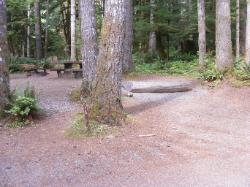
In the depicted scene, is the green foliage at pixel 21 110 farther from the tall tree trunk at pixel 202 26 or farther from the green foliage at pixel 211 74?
the tall tree trunk at pixel 202 26

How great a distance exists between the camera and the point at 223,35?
14.3 m

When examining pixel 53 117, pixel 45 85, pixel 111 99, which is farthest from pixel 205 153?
pixel 45 85

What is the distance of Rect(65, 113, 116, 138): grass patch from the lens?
27.3 feet

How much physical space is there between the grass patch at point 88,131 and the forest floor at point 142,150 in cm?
17

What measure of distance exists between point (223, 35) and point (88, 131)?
779 centimetres

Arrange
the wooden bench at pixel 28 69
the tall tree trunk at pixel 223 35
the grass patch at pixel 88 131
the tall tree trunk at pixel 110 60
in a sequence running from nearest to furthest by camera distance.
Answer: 1. the grass patch at pixel 88 131
2. the tall tree trunk at pixel 110 60
3. the tall tree trunk at pixel 223 35
4. the wooden bench at pixel 28 69

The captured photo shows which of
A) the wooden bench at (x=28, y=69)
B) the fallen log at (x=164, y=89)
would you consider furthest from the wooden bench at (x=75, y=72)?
the fallen log at (x=164, y=89)

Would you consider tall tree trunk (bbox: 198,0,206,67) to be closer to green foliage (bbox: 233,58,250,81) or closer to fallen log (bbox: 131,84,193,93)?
green foliage (bbox: 233,58,250,81)

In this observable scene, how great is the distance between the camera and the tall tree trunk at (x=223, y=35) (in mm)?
14102

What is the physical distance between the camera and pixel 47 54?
1187 inches

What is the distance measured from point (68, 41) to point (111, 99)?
2374 centimetres

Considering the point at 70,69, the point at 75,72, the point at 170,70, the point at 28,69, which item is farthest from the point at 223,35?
the point at 28,69

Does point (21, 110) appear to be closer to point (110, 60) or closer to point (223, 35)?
point (110, 60)

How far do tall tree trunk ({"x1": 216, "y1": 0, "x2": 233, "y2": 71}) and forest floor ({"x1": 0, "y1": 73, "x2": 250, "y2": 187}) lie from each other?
3113 mm
